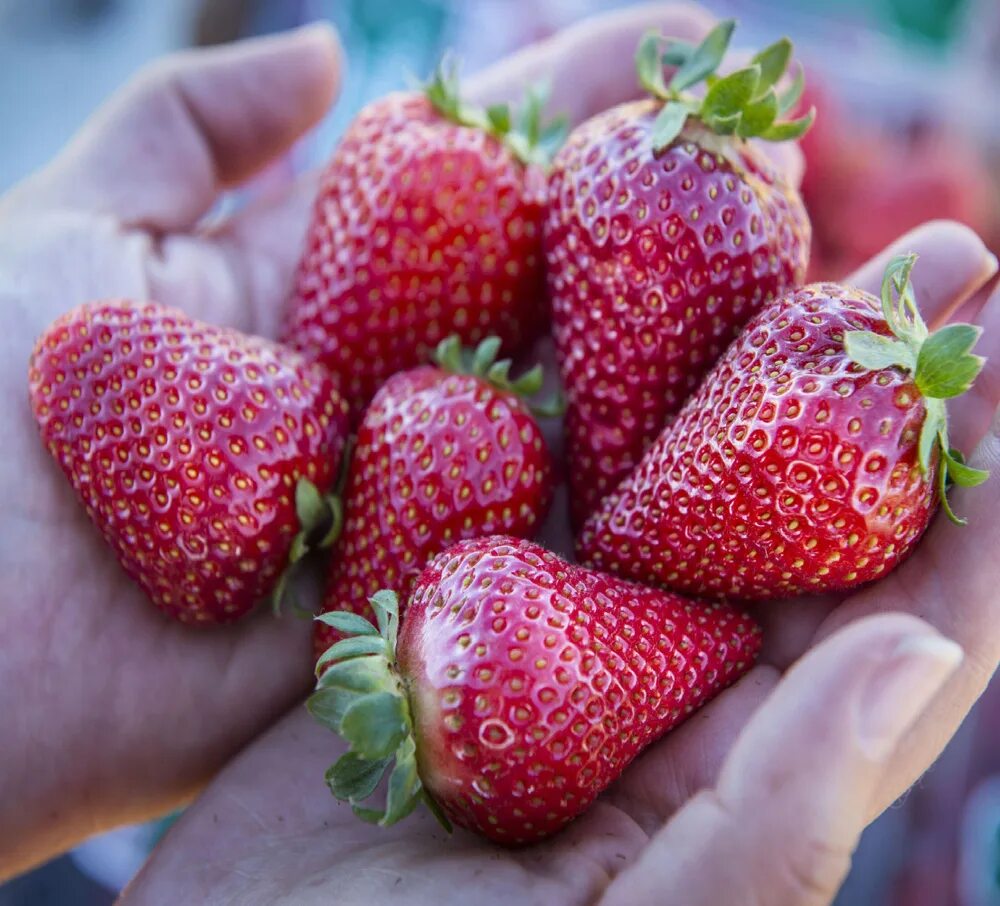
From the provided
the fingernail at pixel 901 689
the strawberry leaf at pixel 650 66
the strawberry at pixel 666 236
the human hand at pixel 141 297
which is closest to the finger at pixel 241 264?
the human hand at pixel 141 297

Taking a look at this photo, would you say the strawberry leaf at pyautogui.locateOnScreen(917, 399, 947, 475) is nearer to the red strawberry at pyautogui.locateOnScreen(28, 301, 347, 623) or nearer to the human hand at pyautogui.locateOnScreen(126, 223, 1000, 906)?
the human hand at pyautogui.locateOnScreen(126, 223, 1000, 906)

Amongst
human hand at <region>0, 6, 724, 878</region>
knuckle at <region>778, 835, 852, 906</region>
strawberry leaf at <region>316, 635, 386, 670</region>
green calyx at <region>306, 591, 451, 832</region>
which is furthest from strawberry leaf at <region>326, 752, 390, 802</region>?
human hand at <region>0, 6, 724, 878</region>

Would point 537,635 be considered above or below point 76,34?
below

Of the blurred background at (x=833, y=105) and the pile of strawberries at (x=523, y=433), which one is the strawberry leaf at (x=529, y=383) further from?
the blurred background at (x=833, y=105)

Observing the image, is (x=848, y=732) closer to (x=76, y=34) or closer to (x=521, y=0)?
(x=521, y=0)

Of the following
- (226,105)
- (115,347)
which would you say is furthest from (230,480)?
(226,105)

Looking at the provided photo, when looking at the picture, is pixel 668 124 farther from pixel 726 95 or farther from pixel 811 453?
pixel 811 453
